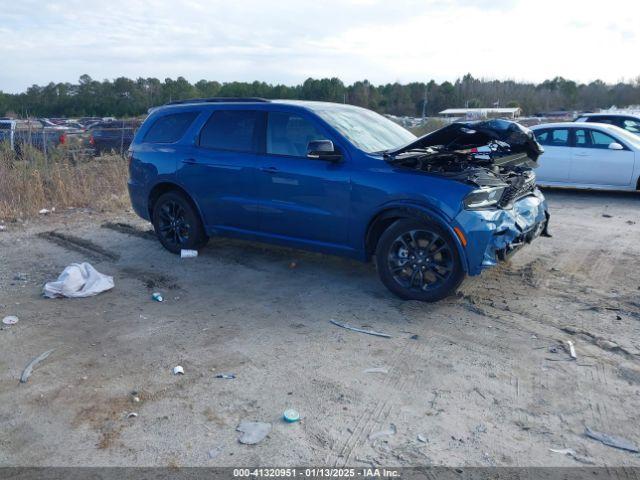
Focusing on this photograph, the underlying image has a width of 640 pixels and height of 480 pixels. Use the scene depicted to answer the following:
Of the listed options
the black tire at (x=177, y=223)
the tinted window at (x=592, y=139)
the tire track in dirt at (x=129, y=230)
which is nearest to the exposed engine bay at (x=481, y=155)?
the black tire at (x=177, y=223)

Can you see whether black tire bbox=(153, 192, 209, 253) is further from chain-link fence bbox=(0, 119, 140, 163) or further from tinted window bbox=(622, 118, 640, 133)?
tinted window bbox=(622, 118, 640, 133)

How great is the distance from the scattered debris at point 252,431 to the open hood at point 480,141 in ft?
10.00

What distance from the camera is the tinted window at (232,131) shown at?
6.70 meters

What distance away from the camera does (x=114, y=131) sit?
69.3 ft

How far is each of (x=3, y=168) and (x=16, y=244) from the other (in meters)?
3.84

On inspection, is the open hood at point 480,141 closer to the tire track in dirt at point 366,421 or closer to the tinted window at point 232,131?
the tinted window at point 232,131

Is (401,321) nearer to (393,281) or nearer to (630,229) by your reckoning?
(393,281)

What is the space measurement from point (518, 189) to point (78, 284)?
477cm

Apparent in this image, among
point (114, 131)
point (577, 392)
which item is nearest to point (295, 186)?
point (577, 392)

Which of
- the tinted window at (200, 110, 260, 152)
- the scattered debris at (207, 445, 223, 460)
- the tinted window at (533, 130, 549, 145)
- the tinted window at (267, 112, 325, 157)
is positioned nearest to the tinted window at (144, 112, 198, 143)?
→ the tinted window at (200, 110, 260, 152)

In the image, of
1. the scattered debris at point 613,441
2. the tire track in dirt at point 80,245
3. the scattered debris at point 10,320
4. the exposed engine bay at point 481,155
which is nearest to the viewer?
the scattered debris at point 613,441

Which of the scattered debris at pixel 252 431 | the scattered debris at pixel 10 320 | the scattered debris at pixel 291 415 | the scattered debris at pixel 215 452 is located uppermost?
the scattered debris at pixel 291 415

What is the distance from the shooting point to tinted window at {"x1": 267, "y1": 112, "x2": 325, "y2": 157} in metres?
6.27

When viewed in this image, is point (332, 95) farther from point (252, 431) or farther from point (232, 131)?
point (252, 431)
